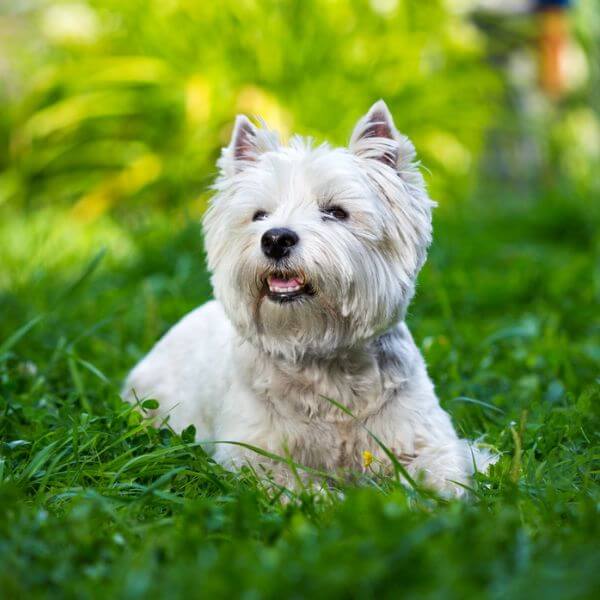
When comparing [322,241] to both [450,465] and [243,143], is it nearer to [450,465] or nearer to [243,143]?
[243,143]

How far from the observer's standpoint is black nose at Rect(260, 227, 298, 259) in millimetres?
2760

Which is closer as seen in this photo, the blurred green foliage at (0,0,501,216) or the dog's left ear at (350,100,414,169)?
the dog's left ear at (350,100,414,169)

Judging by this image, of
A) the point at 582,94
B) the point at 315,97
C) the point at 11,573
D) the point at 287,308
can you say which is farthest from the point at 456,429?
the point at 582,94

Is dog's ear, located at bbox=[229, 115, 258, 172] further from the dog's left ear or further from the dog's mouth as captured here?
the dog's mouth

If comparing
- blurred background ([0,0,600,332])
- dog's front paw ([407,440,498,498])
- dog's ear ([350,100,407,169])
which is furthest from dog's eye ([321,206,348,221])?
blurred background ([0,0,600,332])

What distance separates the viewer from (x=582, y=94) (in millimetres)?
8422

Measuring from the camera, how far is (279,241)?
2.76m

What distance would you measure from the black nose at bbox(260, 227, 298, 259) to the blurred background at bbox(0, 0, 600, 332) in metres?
4.67

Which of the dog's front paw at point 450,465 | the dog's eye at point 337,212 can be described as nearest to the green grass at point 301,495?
the dog's front paw at point 450,465

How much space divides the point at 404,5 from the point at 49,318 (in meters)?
5.49

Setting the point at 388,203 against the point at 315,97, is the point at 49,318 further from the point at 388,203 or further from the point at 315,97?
the point at 315,97

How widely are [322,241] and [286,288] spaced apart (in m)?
0.20

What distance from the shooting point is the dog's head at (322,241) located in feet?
9.23

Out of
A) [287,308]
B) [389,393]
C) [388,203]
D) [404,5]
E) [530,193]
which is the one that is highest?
[404,5]
